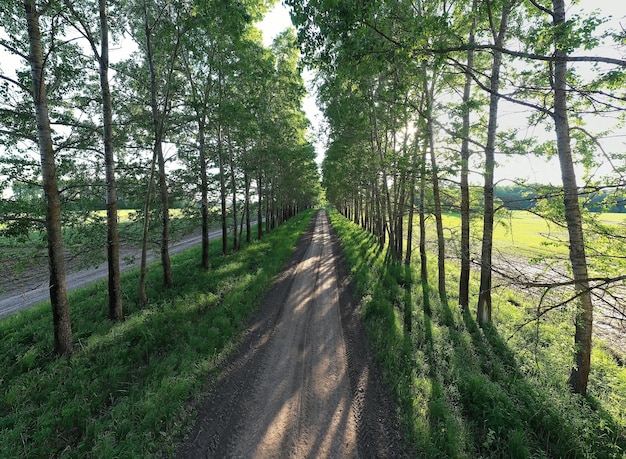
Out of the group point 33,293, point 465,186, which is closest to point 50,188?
point 465,186

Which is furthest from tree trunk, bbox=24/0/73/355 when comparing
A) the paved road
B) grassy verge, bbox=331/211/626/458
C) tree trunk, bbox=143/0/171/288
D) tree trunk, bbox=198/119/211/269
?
grassy verge, bbox=331/211/626/458

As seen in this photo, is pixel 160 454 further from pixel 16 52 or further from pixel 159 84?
pixel 159 84

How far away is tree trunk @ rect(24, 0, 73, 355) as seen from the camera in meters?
5.78

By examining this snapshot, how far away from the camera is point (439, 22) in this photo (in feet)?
14.0

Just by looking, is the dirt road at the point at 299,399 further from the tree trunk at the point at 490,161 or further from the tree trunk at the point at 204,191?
the tree trunk at the point at 204,191

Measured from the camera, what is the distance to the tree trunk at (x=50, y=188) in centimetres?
578

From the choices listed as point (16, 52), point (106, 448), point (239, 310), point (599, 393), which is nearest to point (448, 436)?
point (599, 393)

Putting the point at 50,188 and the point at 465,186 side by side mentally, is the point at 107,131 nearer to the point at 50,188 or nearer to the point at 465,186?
the point at 50,188

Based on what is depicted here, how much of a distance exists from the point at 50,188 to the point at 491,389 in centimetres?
1143

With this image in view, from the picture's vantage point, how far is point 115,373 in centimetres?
627

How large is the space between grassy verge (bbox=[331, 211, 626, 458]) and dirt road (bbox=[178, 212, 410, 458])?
0.63 meters

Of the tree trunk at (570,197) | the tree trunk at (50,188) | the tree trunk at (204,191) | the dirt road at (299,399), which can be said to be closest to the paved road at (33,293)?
the tree trunk at (204,191)

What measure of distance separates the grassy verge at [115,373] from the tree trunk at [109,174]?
97cm

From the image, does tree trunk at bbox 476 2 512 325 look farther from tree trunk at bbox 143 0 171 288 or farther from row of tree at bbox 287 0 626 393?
tree trunk at bbox 143 0 171 288
